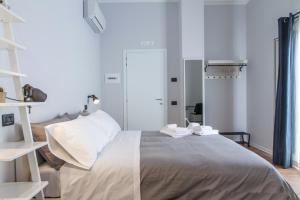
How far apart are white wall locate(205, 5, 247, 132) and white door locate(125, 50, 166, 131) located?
98 cm

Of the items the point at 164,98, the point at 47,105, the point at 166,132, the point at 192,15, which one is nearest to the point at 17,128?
Result: the point at 47,105

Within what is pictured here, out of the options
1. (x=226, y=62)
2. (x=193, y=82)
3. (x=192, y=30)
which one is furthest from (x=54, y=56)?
(x=226, y=62)

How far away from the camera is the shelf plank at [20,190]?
4.77 ft

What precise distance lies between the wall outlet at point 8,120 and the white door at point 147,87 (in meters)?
3.46

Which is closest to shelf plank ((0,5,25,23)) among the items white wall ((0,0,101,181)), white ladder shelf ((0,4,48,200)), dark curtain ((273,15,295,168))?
white ladder shelf ((0,4,48,200))

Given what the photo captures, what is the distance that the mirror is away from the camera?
16.2 feet

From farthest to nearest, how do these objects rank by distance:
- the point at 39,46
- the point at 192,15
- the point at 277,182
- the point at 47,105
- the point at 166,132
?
1. the point at 192,15
2. the point at 166,132
3. the point at 47,105
4. the point at 39,46
5. the point at 277,182

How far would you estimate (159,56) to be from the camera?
531 centimetres

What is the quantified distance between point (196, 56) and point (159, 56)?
31.5 inches

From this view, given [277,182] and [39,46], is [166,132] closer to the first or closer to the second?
[277,182]

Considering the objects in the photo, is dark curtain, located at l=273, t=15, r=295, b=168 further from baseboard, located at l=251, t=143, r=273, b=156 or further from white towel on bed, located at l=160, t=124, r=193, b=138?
white towel on bed, located at l=160, t=124, r=193, b=138

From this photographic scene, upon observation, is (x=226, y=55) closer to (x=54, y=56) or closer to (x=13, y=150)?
(x=54, y=56)

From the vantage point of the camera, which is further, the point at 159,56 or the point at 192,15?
the point at 159,56

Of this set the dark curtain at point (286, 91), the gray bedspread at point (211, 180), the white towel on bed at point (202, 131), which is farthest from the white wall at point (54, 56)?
the dark curtain at point (286, 91)
